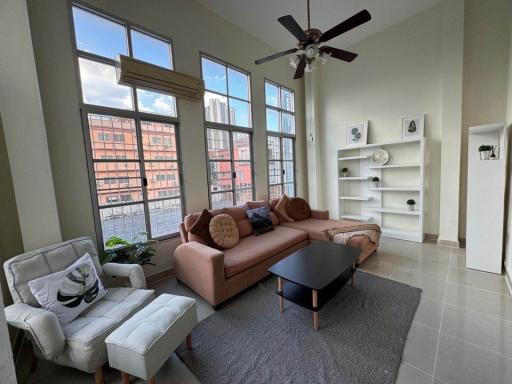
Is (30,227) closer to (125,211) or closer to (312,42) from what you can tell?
(125,211)

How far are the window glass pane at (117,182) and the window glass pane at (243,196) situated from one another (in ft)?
5.39

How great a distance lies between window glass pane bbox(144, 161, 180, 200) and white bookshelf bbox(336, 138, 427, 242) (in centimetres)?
335

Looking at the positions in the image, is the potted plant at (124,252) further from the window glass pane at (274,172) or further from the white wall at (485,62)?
the white wall at (485,62)

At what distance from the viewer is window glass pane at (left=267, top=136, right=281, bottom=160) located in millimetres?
4464

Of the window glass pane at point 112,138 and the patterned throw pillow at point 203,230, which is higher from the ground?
the window glass pane at point 112,138

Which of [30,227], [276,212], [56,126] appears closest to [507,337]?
[276,212]

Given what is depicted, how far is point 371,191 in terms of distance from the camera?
4352 mm

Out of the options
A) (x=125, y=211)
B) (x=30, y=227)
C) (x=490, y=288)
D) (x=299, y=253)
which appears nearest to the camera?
(x=30, y=227)

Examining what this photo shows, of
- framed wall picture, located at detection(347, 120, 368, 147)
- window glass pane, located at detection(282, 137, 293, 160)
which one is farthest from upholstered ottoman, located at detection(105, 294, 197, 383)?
framed wall picture, located at detection(347, 120, 368, 147)

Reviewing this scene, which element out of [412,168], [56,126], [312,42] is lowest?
[412,168]

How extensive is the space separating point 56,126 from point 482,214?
485 centimetres

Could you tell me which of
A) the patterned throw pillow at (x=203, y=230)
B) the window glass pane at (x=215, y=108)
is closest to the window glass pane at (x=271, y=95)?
the window glass pane at (x=215, y=108)

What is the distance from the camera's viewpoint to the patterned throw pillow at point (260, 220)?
3248mm

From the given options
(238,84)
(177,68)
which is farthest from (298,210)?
(177,68)
